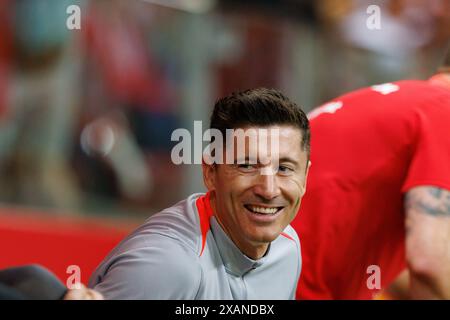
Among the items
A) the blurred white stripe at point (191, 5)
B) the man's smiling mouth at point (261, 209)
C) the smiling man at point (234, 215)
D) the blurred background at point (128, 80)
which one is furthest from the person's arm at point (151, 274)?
the blurred white stripe at point (191, 5)

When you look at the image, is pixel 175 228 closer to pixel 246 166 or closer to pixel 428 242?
pixel 246 166

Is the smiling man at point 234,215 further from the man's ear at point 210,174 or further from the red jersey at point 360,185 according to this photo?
the red jersey at point 360,185

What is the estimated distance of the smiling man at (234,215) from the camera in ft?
3.62

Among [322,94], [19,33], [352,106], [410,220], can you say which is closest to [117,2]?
[19,33]

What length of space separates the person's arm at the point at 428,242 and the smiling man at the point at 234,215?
25 cm

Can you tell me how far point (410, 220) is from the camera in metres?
1.38

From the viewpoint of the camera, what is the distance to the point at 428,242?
1.34 metres

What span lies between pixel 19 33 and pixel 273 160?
173 cm

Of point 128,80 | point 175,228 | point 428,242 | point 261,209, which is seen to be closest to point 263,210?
point 261,209

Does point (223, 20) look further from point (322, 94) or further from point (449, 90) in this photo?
point (449, 90)

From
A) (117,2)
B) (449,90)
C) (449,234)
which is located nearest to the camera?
(449,234)

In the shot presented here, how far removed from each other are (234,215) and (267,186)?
0.20ft
